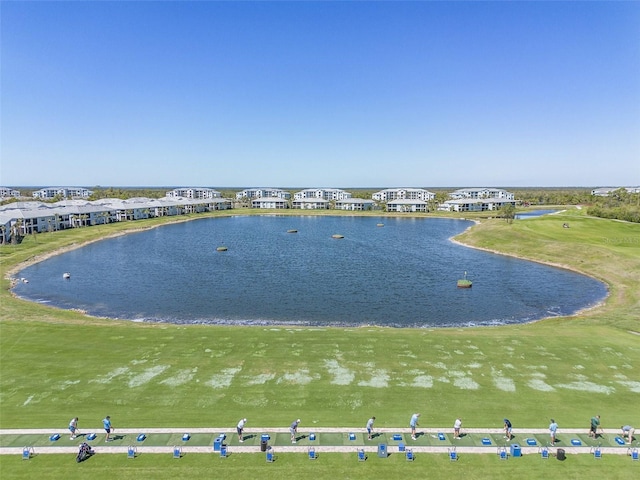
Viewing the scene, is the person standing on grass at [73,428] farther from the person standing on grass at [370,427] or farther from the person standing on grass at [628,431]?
the person standing on grass at [628,431]

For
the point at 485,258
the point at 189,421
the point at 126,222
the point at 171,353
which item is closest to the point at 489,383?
the point at 189,421

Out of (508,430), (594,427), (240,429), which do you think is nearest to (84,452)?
(240,429)

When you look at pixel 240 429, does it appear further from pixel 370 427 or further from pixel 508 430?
pixel 508 430

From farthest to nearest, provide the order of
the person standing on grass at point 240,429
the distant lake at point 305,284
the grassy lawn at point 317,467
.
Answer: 1. the distant lake at point 305,284
2. the person standing on grass at point 240,429
3. the grassy lawn at point 317,467

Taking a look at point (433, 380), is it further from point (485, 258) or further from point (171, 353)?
point (485, 258)

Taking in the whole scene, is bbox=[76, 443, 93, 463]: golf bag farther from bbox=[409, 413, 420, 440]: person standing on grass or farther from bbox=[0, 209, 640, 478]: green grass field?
bbox=[409, 413, 420, 440]: person standing on grass

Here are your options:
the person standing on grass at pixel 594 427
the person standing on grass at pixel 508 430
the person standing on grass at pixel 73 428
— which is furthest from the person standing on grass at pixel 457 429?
the person standing on grass at pixel 73 428
